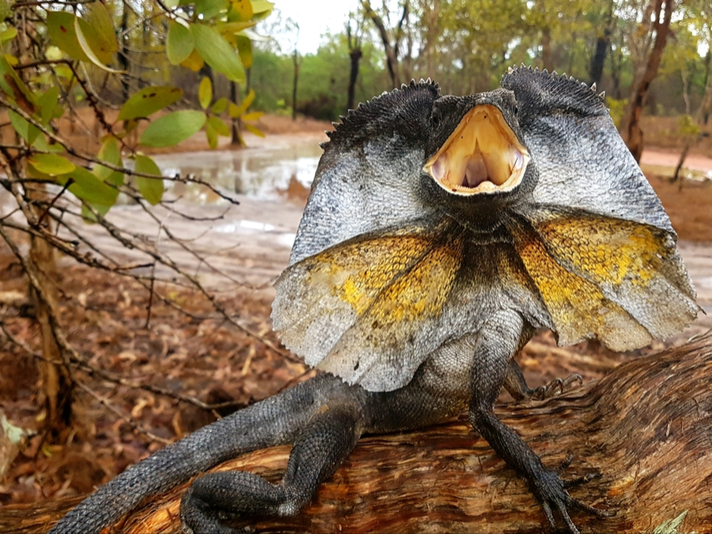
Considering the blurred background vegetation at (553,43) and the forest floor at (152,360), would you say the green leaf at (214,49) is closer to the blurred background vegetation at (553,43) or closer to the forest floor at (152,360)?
the forest floor at (152,360)

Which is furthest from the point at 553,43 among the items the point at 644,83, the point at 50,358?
the point at 50,358

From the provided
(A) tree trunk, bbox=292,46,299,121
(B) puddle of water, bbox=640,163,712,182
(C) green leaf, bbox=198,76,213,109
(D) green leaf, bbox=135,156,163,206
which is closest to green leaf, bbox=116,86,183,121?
(D) green leaf, bbox=135,156,163,206

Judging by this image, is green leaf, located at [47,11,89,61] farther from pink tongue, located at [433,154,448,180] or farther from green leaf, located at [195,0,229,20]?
pink tongue, located at [433,154,448,180]

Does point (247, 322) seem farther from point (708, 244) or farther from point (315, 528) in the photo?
point (708, 244)

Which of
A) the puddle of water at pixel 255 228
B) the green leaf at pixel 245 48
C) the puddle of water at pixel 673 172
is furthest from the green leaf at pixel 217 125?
the puddle of water at pixel 255 228

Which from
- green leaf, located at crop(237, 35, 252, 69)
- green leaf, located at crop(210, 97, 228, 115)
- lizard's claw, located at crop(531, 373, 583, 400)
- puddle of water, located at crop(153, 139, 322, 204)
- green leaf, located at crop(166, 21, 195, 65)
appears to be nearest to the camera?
green leaf, located at crop(166, 21, 195, 65)

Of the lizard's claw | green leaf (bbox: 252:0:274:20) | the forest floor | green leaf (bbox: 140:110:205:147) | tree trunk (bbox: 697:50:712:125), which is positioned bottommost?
the forest floor

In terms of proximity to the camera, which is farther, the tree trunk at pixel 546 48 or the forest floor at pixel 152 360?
the tree trunk at pixel 546 48
